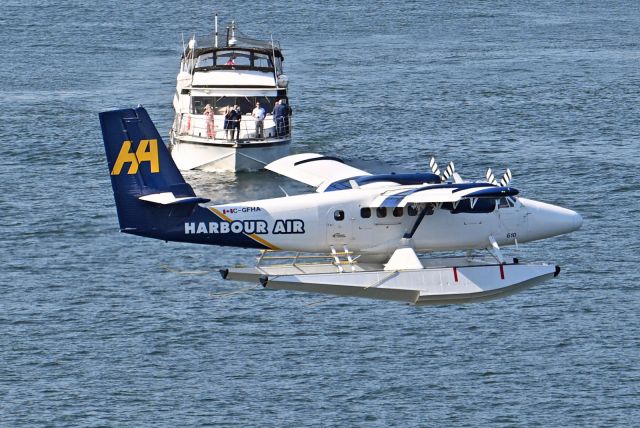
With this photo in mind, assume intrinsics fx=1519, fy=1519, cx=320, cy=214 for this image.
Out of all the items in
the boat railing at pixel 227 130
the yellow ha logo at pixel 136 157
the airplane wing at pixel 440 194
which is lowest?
the boat railing at pixel 227 130

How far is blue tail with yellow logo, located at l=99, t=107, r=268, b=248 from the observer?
166ft

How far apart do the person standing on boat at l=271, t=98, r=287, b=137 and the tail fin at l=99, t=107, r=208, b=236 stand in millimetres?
28572

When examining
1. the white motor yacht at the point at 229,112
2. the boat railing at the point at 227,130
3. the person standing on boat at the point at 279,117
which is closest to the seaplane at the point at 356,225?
the white motor yacht at the point at 229,112

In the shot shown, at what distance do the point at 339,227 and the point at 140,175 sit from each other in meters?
7.02

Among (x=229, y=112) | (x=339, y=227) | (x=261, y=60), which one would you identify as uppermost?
(x=261, y=60)

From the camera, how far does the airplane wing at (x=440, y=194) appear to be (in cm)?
5009

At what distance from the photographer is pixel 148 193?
5072 centimetres

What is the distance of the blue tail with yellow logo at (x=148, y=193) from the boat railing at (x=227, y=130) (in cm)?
2776

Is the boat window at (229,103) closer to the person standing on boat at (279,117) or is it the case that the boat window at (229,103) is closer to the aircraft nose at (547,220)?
the person standing on boat at (279,117)

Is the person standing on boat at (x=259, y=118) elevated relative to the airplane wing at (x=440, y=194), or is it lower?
lower

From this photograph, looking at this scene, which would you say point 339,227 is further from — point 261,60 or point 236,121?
point 261,60

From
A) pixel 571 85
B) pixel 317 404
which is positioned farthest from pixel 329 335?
pixel 571 85

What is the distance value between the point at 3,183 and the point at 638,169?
34.9 m

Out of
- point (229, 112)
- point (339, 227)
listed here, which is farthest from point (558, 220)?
point (229, 112)
